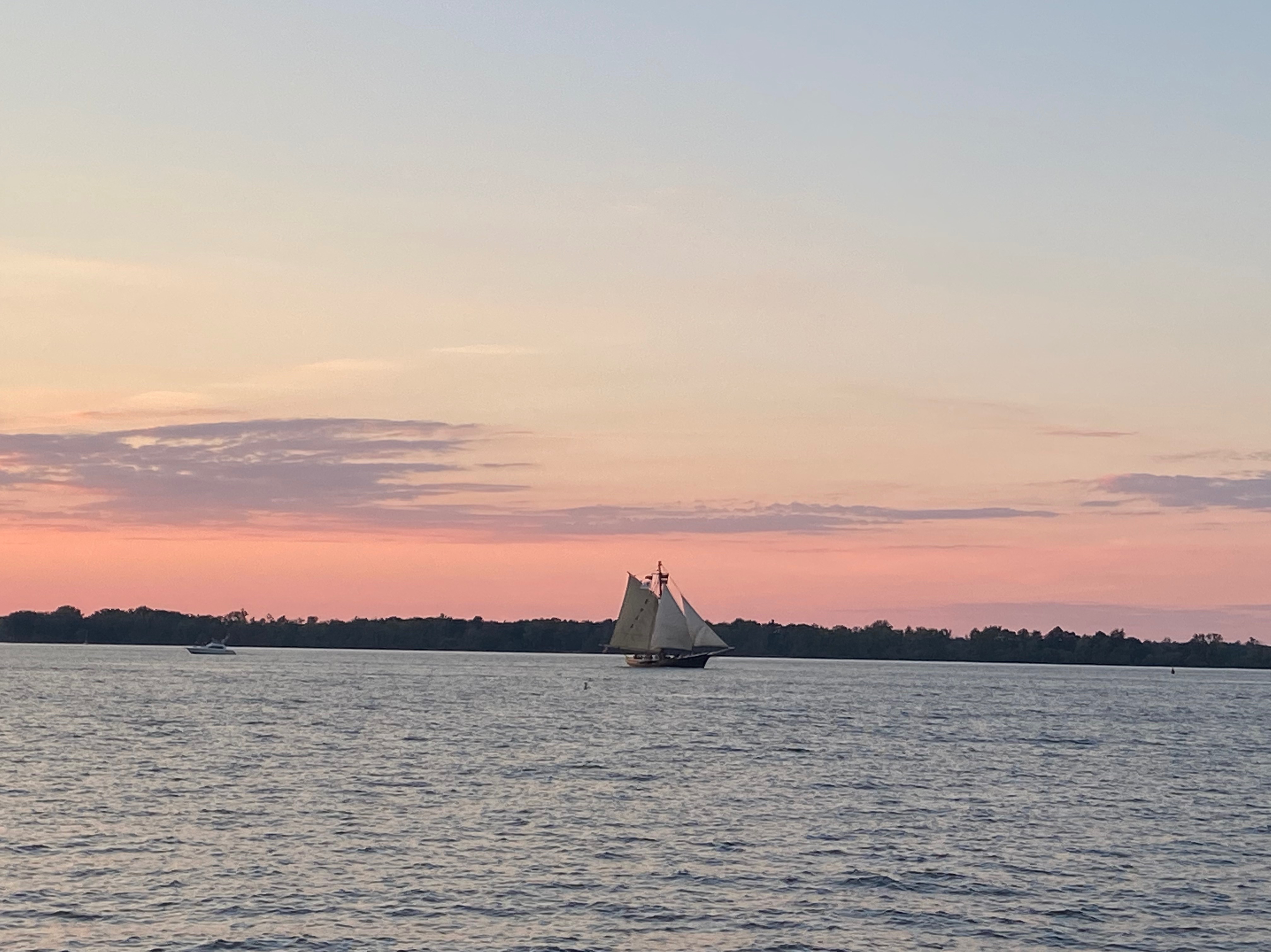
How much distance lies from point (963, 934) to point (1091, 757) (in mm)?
53735

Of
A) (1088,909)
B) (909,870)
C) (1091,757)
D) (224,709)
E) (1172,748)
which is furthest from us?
(224,709)

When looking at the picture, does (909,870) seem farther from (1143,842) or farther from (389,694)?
(389,694)

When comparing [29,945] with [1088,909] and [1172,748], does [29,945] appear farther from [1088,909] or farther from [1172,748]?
[1172,748]

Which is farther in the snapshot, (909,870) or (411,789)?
(411,789)

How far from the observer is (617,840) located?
47.4 metres

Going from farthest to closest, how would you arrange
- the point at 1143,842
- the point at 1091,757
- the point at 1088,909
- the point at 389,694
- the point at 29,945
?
the point at 389,694
the point at 1091,757
the point at 1143,842
the point at 1088,909
the point at 29,945

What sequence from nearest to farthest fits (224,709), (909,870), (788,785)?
1. (909,870)
2. (788,785)
3. (224,709)

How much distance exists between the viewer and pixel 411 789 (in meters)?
60.5

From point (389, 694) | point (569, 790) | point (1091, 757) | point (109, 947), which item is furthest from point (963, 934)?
point (389, 694)

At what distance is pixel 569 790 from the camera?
61219 millimetres

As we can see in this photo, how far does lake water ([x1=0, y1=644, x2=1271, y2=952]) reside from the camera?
112 feet

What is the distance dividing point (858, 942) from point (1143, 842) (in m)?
20.3

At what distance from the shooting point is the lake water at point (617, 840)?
3428 cm

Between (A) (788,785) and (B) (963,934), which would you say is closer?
(B) (963,934)
